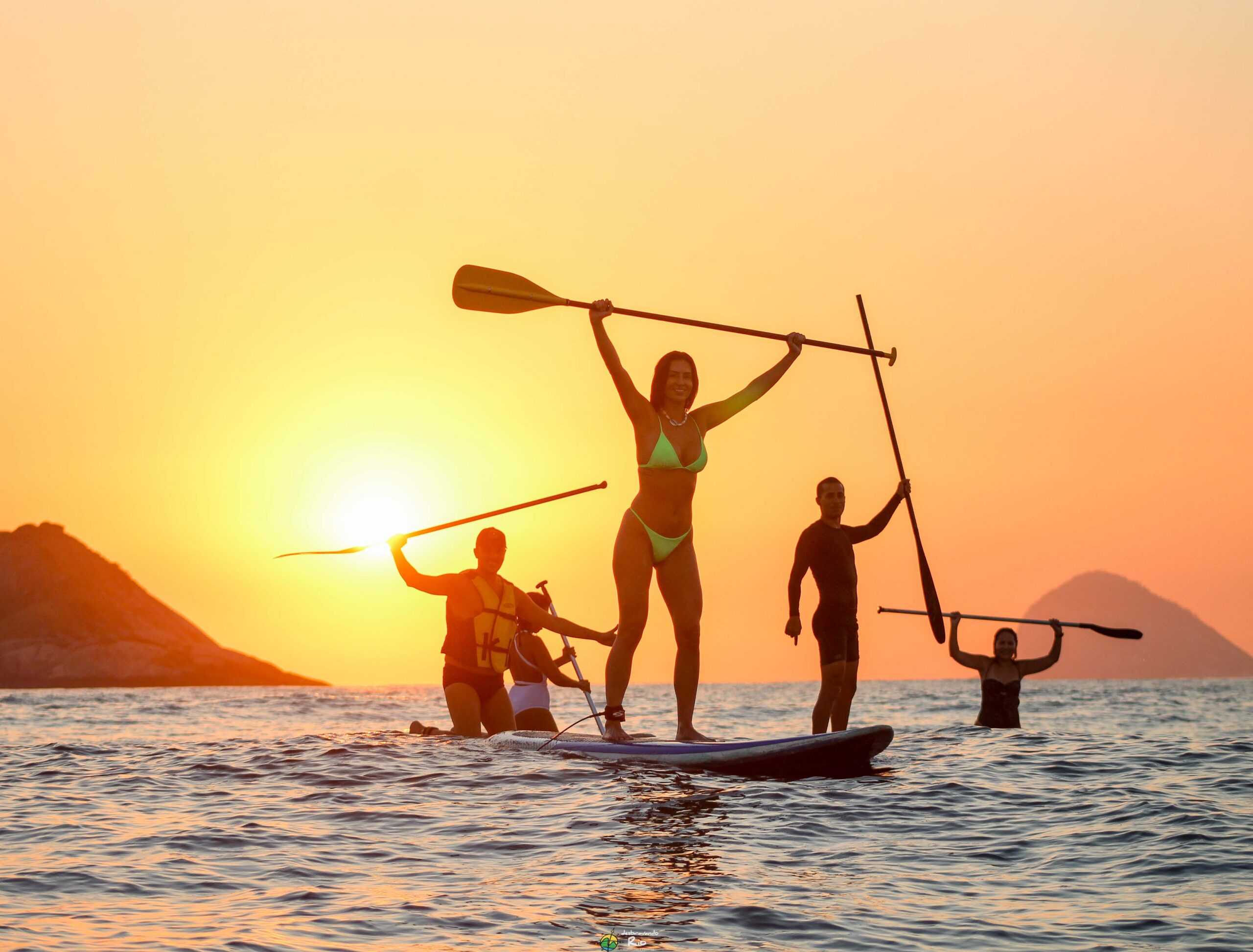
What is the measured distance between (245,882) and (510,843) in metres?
1.35

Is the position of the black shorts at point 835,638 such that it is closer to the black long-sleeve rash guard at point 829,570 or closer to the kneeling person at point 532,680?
the black long-sleeve rash guard at point 829,570

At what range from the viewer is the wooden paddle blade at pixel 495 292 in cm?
841

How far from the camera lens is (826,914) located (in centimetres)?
472

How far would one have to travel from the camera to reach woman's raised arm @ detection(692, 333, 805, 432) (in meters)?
8.04

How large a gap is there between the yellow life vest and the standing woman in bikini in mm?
2228

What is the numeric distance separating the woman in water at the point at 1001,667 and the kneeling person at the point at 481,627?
429 centimetres

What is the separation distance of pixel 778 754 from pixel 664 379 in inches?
102

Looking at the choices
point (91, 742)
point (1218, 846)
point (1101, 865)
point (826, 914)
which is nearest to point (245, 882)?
point (826, 914)

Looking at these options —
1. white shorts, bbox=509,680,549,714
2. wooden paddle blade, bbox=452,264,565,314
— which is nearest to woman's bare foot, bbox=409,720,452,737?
white shorts, bbox=509,680,549,714

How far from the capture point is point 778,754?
7.84m

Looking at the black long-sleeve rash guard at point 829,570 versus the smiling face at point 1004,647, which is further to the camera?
the smiling face at point 1004,647

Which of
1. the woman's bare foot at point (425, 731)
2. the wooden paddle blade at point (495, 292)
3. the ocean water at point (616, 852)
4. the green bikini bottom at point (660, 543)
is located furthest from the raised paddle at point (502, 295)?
the woman's bare foot at point (425, 731)

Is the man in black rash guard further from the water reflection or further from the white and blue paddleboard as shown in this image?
the water reflection

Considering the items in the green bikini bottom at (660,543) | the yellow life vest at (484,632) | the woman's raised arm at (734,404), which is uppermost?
the woman's raised arm at (734,404)
